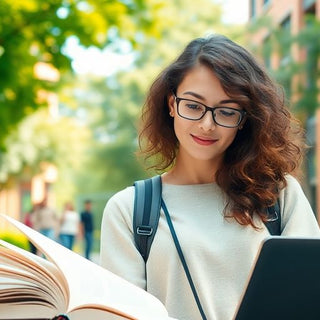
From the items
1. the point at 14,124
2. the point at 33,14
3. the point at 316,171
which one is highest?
the point at 33,14

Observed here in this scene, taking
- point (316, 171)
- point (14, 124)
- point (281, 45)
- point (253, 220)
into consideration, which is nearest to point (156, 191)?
point (253, 220)

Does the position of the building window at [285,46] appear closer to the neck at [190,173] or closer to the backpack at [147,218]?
the neck at [190,173]

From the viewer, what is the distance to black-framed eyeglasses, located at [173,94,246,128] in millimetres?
2051

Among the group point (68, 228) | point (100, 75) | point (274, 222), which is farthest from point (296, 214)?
point (100, 75)

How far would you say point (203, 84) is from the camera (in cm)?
211

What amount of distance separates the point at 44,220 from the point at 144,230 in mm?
15528

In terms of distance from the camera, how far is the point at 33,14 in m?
10.0

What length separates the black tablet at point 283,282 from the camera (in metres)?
1.44

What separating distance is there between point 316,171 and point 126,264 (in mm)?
21206

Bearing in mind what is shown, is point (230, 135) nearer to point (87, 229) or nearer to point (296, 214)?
point (296, 214)

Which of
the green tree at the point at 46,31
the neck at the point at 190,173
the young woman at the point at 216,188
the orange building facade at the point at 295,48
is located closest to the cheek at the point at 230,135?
the young woman at the point at 216,188

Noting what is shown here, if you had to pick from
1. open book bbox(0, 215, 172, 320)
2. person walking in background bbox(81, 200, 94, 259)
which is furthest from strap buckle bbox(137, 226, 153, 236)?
person walking in background bbox(81, 200, 94, 259)

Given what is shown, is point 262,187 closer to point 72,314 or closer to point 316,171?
point 72,314

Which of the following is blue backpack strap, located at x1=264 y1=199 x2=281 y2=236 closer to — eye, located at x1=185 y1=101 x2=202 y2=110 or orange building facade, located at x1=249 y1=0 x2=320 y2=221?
eye, located at x1=185 y1=101 x2=202 y2=110
